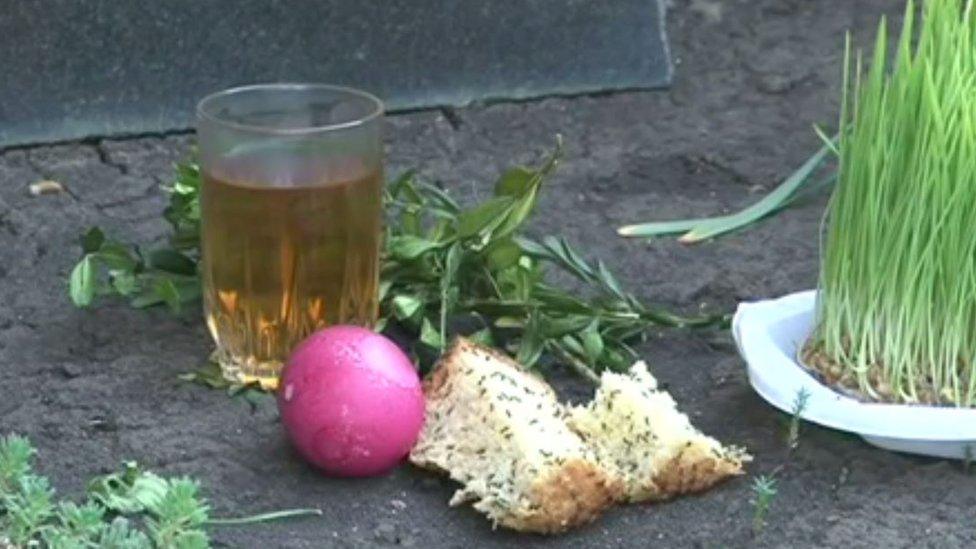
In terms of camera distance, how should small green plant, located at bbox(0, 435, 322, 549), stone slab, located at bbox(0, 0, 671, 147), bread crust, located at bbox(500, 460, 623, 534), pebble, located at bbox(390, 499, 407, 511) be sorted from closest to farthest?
small green plant, located at bbox(0, 435, 322, 549)
bread crust, located at bbox(500, 460, 623, 534)
pebble, located at bbox(390, 499, 407, 511)
stone slab, located at bbox(0, 0, 671, 147)

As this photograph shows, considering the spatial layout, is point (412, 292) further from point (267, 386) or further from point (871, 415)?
point (871, 415)

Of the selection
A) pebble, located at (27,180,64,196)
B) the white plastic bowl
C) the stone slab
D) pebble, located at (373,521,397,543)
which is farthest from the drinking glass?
the stone slab

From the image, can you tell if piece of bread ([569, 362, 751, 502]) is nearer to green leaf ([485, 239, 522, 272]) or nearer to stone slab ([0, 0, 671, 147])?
green leaf ([485, 239, 522, 272])

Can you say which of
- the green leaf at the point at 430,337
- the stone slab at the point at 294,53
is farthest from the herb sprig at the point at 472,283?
the stone slab at the point at 294,53

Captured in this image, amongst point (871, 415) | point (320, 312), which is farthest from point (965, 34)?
point (320, 312)

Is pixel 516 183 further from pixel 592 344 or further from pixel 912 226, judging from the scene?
pixel 912 226

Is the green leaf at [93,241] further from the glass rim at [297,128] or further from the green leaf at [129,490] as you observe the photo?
the green leaf at [129,490]
